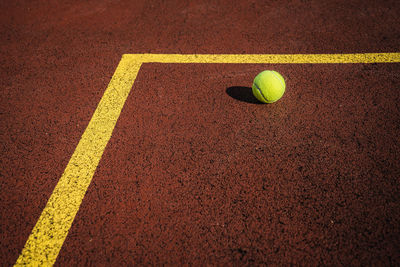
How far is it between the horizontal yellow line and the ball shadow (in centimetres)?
46

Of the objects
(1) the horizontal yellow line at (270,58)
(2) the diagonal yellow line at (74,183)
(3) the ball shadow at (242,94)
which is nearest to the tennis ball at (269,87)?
(3) the ball shadow at (242,94)

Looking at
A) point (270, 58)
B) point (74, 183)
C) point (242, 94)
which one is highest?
point (270, 58)

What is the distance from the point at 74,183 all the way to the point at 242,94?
68.5 inches

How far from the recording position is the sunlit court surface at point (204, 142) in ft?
5.74

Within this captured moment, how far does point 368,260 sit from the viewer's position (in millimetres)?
1622

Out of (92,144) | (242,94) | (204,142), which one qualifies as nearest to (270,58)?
(242,94)

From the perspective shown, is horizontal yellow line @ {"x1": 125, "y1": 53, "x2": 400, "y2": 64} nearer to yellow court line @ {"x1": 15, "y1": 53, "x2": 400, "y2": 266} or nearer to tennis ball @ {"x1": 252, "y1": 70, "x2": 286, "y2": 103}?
yellow court line @ {"x1": 15, "y1": 53, "x2": 400, "y2": 266}

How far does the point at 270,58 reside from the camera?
3018 mm

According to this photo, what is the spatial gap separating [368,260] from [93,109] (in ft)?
8.34

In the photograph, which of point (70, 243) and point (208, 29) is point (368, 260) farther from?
point (208, 29)

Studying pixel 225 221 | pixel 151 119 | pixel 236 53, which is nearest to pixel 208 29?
pixel 236 53

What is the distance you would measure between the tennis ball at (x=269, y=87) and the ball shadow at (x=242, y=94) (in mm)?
133

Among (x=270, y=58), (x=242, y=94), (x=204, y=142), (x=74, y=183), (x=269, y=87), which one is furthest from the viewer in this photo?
(x=270, y=58)

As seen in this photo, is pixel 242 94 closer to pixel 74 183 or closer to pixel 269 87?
pixel 269 87
